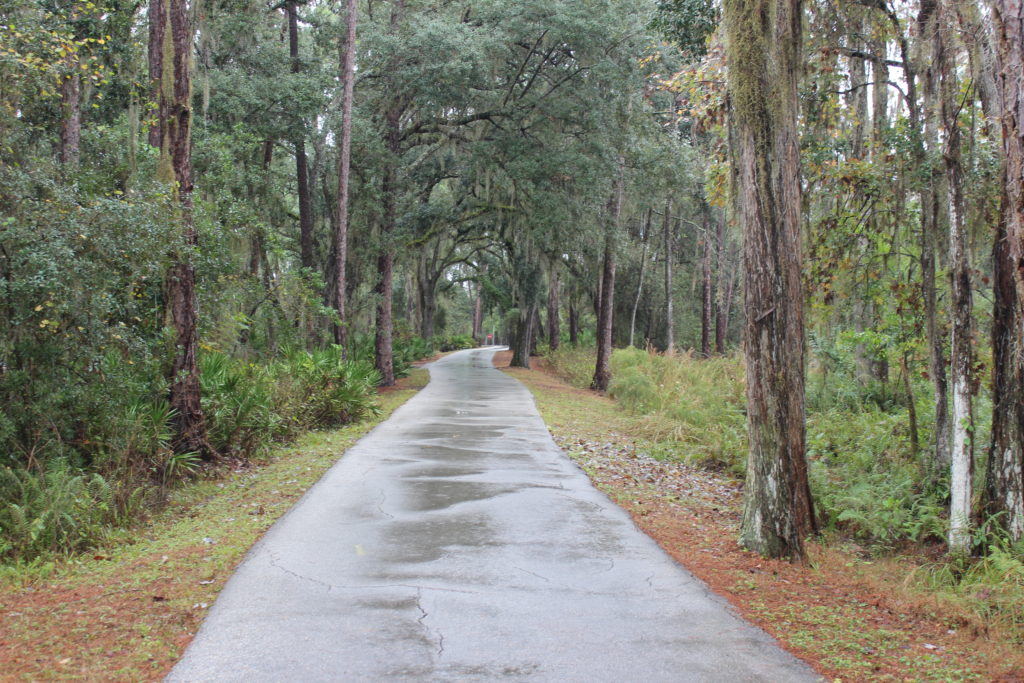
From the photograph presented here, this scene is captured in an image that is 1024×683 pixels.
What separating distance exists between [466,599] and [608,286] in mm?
19478

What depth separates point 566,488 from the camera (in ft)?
29.3

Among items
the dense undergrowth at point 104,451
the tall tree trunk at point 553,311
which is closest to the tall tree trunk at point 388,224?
the tall tree trunk at point 553,311

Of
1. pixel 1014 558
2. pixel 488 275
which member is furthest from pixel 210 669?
pixel 488 275

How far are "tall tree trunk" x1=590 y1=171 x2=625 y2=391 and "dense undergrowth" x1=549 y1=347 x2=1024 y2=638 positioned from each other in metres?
4.41

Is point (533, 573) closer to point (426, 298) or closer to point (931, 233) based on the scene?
point (931, 233)

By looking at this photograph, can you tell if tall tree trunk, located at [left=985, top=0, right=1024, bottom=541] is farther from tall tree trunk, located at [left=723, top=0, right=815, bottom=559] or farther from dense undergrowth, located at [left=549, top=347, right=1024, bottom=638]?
tall tree trunk, located at [left=723, top=0, right=815, bottom=559]

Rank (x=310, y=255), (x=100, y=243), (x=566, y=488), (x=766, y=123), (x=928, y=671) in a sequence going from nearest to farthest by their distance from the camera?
(x=928, y=671), (x=766, y=123), (x=100, y=243), (x=566, y=488), (x=310, y=255)

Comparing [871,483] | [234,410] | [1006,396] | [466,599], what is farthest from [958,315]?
[234,410]

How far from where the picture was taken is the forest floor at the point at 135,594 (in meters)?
4.21

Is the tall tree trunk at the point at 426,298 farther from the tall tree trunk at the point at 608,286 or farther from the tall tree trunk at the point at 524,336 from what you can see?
the tall tree trunk at the point at 608,286

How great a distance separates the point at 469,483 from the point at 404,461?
6.03 ft

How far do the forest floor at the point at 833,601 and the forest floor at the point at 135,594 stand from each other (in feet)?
12.6

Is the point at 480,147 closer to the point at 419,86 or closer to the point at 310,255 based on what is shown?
the point at 419,86

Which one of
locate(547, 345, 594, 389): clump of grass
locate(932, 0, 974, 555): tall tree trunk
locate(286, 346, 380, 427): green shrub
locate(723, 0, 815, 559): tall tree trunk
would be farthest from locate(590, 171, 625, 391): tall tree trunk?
locate(723, 0, 815, 559): tall tree trunk
